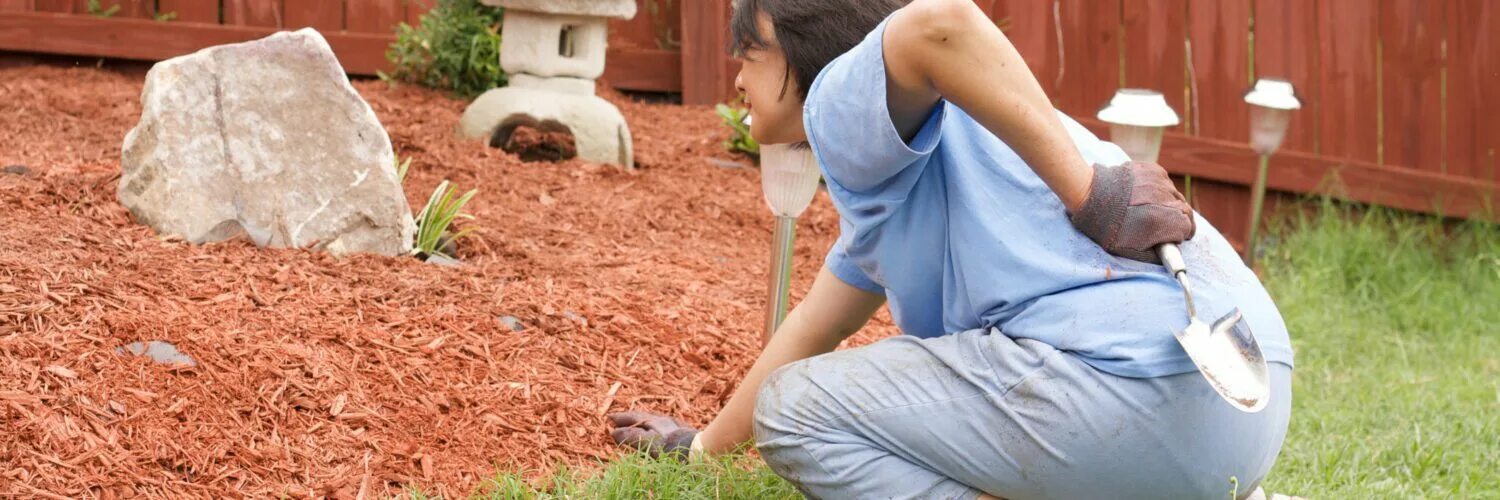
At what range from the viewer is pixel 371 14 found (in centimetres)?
654

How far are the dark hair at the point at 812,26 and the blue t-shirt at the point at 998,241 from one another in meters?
0.12

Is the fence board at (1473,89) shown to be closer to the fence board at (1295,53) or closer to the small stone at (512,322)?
the fence board at (1295,53)

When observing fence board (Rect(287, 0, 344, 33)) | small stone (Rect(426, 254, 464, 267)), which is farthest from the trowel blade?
fence board (Rect(287, 0, 344, 33))

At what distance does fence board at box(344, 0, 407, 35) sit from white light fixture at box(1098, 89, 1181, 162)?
3635mm

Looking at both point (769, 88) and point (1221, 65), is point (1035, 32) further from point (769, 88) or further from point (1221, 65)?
point (769, 88)

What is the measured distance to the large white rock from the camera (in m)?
3.46

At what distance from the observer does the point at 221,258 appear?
3.24 m

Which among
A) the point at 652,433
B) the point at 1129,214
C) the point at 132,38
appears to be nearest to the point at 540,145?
the point at 132,38

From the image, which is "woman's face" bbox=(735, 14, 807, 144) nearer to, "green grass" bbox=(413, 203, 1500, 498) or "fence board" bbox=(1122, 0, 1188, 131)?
"green grass" bbox=(413, 203, 1500, 498)

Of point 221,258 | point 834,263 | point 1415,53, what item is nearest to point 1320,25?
point 1415,53

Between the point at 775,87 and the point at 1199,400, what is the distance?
0.76 meters

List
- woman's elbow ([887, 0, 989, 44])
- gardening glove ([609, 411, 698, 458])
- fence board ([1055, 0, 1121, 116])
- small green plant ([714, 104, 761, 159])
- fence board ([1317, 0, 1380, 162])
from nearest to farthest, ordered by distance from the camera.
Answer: woman's elbow ([887, 0, 989, 44])
gardening glove ([609, 411, 698, 458])
small green plant ([714, 104, 761, 159])
fence board ([1317, 0, 1380, 162])
fence board ([1055, 0, 1121, 116])

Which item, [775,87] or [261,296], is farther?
[261,296]

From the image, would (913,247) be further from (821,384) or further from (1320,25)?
(1320,25)
